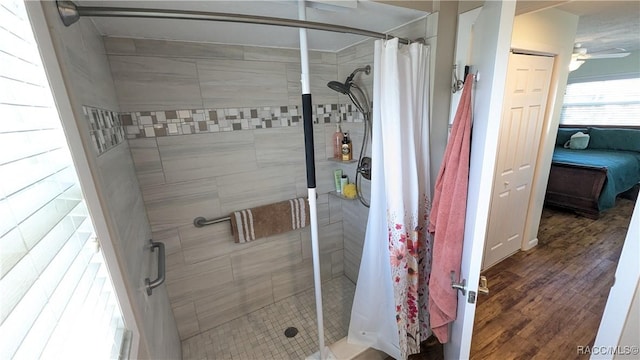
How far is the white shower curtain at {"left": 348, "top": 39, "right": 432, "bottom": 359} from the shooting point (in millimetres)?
1341

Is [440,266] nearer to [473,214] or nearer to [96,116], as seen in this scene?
[473,214]

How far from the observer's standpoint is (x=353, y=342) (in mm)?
1688

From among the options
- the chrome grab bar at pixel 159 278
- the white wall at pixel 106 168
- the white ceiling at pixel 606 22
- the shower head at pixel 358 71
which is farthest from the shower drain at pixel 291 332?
the white ceiling at pixel 606 22

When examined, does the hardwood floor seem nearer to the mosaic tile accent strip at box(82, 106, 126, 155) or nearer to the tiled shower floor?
the tiled shower floor

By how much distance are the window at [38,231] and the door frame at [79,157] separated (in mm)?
13

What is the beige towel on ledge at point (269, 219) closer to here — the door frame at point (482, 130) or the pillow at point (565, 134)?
the door frame at point (482, 130)

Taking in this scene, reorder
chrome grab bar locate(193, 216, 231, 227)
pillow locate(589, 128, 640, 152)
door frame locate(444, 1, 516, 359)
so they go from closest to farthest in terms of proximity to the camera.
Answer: door frame locate(444, 1, 516, 359)
chrome grab bar locate(193, 216, 231, 227)
pillow locate(589, 128, 640, 152)

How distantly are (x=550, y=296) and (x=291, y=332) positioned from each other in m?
2.24

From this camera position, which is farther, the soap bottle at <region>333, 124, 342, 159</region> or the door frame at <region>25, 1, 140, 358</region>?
the soap bottle at <region>333, 124, 342, 159</region>

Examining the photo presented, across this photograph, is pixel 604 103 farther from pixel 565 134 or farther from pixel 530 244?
pixel 530 244

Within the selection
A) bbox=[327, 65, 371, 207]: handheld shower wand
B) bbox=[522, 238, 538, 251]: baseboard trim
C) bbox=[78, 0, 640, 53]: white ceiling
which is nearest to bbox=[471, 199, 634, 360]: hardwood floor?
bbox=[522, 238, 538, 251]: baseboard trim

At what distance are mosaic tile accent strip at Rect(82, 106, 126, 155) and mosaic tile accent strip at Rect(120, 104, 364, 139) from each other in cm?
29

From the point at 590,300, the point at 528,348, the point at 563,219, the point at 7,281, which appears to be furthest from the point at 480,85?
the point at 563,219

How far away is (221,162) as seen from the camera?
1.77 meters
